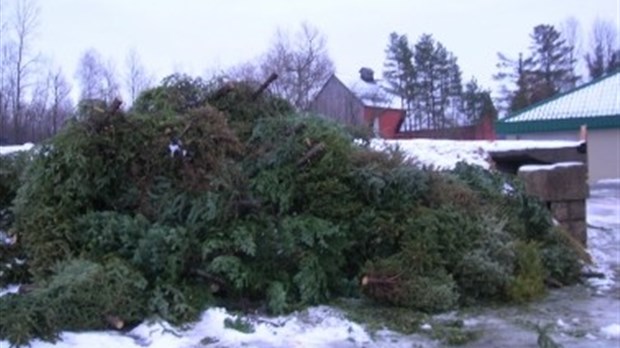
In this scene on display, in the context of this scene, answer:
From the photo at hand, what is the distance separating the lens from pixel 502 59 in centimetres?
5775

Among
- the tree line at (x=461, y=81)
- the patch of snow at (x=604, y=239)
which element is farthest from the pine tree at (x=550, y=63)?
the patch of snow at (x=604, y=239)

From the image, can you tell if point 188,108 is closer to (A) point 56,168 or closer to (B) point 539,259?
(A) point 56,168

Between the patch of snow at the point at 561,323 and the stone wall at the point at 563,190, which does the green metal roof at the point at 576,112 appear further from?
the patch of snow at the point at 561,323

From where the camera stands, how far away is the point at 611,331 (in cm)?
648

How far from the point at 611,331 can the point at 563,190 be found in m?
3.97

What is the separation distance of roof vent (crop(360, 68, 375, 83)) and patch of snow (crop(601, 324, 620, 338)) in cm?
4032

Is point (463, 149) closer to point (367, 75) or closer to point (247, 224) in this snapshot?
point (247, 224)

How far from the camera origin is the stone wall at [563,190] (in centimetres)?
1002

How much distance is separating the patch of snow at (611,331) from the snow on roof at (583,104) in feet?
75.7

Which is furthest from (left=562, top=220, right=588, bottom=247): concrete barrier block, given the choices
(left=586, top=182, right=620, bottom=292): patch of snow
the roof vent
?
the roof vent

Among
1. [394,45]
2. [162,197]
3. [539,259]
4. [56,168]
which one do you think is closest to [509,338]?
[539,259]

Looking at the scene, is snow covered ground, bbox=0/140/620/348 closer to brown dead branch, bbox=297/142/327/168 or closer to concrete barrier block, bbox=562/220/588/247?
brown dead branch, bbox=297/142/327/168

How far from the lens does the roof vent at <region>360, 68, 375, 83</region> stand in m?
46.9

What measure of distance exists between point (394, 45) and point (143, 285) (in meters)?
53.2
